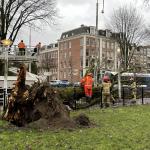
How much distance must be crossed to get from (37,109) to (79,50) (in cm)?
10264

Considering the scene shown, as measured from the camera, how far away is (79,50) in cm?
11612

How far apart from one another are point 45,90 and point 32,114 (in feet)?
3.12

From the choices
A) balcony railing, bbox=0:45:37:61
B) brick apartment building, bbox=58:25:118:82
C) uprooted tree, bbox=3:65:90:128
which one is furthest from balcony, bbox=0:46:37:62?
brick apartment building, bbox=58:25:118:82

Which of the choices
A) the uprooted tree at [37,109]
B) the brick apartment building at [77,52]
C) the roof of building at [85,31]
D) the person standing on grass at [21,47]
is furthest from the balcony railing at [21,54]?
the roof of building at [85,31]

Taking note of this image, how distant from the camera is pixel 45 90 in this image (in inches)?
559

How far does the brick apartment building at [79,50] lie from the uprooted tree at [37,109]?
9276 cm

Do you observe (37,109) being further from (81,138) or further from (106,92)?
→ (106,92)

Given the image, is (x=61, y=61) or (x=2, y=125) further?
(x=61, y=61)

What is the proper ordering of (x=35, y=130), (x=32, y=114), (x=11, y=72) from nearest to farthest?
(x=35, y=130)
(x=32, y=114)
(x=11, y=72)

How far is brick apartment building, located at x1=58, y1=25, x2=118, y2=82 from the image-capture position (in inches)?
4437

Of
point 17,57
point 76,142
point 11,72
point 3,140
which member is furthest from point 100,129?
point 11,72

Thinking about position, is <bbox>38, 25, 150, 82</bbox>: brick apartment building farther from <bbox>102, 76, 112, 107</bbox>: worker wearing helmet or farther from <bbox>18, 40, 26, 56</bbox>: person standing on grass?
<bbox>102, 76, 112, 107</bbox>: worker wearing helmet

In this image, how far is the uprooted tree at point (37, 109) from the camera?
13406 millimetres

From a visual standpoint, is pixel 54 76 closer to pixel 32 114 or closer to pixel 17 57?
pixel 17 57
